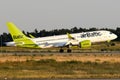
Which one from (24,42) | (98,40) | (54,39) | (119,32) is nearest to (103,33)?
(98,40)

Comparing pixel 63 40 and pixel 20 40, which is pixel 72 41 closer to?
pixel 63 40

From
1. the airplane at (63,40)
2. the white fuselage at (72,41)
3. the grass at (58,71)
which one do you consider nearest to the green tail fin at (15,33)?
the airplane at (63,40)

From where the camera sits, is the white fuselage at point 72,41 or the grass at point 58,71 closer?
the grass at point 58,71

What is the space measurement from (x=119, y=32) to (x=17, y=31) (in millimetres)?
71326

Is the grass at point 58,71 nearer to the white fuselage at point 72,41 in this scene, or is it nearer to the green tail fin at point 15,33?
the white fuselage at point 72,41

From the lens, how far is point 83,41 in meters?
79.2

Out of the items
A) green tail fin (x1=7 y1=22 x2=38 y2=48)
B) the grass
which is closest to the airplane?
green tail fin (x1=7 y1=22 x2=38 y2=48)

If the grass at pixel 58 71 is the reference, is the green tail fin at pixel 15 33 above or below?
above

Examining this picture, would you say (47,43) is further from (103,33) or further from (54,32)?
(54,32)

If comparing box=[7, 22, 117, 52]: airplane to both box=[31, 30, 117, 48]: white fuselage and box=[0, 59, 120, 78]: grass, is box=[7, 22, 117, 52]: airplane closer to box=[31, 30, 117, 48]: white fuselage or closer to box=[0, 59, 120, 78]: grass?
box=[31, 30, 117, 48]: white fuselage

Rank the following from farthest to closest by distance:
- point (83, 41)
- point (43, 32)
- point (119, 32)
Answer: point (43, 32)
point (119, 32)
point (83, 41)

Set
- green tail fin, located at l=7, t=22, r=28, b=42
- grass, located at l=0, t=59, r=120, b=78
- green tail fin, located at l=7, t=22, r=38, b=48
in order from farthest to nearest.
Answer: green tail fin, located at l=7, t=22, r=28, b=42, green tail fin, located at l=7, t=22, r=38, b=48, grass, located at l=0, t=59, r=120, b=78

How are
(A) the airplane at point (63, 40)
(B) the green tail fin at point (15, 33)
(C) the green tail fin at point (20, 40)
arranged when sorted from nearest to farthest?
(A) the airplane at point (63, 40) → (C) the green tail fin at point (20, 40) → (B) the green tail fin at point (15, 33)

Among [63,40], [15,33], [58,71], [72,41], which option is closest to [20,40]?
[15,33]
